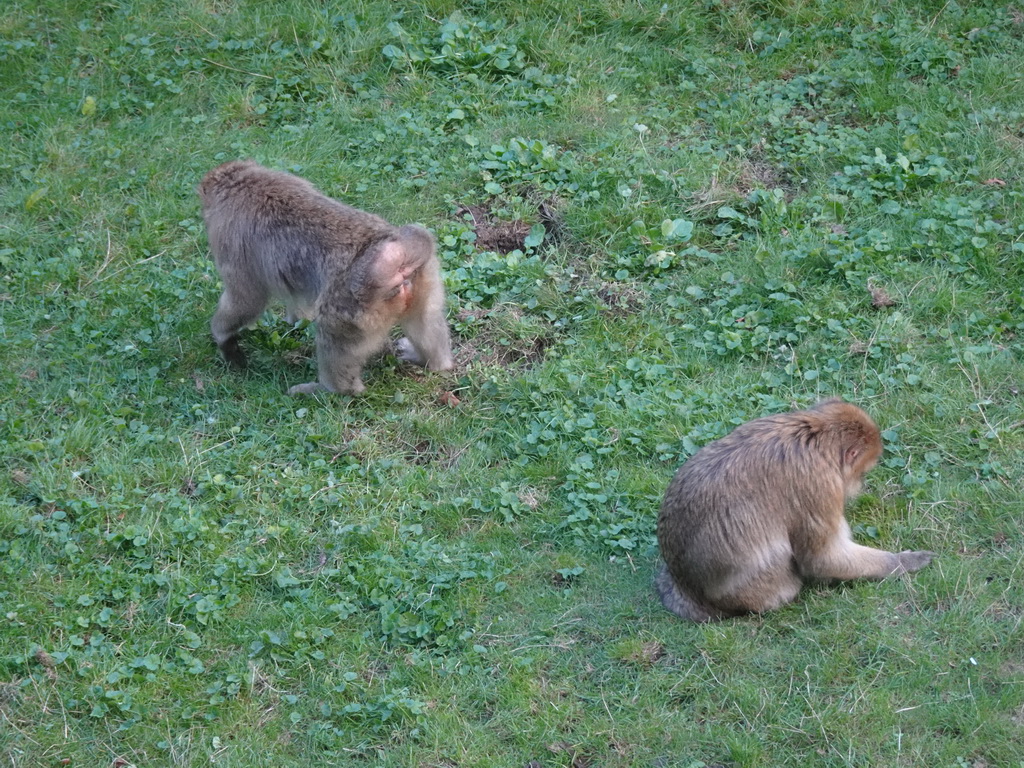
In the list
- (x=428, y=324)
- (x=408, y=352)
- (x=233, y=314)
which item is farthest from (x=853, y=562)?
(x=233, y=314)

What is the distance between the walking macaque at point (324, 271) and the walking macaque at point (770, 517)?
1.95 metres

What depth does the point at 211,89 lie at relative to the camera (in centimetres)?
853

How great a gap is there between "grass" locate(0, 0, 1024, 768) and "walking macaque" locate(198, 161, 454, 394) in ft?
0.93

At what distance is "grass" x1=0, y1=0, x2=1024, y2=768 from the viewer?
14.4 ft

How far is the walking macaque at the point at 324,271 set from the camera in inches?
228

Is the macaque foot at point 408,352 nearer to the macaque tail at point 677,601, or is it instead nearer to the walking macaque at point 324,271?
the walking macaque at point 324,271

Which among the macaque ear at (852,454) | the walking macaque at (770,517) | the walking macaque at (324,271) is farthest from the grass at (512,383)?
the macaque ear at (852,454)

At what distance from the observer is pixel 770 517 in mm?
4398

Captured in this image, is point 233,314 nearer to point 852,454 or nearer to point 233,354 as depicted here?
point 233,354

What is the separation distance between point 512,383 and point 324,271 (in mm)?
1131

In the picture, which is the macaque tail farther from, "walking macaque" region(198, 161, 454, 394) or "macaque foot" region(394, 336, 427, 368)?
"macaque foot" region(394, 336, 427, 368)

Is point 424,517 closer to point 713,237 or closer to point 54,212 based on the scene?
point 713,237

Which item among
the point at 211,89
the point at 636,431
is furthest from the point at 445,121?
the point at 636,431

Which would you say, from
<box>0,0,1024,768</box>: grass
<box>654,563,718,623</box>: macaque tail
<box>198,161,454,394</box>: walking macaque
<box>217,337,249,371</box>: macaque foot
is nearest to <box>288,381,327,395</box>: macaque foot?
<box>198,161,454,394</box>: walking macaque
